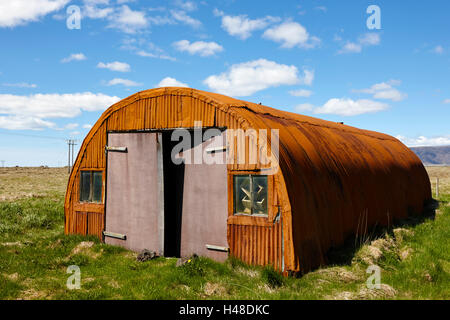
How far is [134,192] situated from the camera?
1107 centimetres

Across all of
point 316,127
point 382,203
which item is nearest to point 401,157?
point 382,203

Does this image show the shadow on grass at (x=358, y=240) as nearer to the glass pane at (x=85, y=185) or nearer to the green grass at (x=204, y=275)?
the green grass at (x=204, y=275)

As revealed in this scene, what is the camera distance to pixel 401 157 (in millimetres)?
18766

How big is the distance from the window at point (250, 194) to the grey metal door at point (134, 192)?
8.09 feet

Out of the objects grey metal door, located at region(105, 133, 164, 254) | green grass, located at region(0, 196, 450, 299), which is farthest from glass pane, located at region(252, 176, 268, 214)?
grey metal door, located at region(105, 133, 164, 254)

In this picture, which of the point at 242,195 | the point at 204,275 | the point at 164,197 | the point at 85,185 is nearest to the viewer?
the point at 204,275

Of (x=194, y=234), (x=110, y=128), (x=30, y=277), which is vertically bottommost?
(x=30, y=277)

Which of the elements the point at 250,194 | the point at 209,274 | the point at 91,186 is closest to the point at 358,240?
the point at 250,194

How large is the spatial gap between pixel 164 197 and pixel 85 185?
341 cm

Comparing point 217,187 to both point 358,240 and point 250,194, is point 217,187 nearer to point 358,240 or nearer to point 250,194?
point 250,194

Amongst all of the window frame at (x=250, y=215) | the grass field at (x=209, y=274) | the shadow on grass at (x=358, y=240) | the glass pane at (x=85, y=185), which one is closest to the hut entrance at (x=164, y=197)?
the window frame at (x=250, y=215)

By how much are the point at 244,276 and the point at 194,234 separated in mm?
2421

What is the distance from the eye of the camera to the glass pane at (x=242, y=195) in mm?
9039
